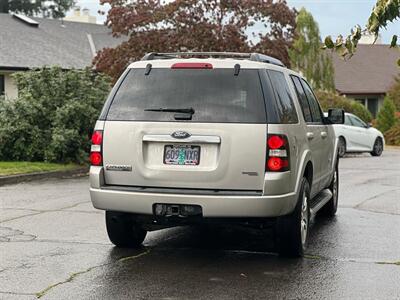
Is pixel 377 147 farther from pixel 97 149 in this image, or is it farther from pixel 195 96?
pixel 97 149

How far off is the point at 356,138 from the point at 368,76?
25379 mm

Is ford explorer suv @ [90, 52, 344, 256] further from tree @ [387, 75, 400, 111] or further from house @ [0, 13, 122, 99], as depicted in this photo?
tree @ [387, 75, 400, 111]

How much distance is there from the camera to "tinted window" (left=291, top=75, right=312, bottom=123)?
25.9 feet

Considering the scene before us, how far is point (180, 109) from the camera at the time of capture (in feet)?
21.6

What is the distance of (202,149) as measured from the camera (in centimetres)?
643

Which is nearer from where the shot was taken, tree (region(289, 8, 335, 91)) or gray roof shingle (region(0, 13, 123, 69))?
gray roof shingle (region(0, 13, 123, 69))

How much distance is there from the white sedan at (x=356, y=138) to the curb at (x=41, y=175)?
1002cm

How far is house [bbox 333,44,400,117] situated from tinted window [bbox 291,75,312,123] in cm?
3815

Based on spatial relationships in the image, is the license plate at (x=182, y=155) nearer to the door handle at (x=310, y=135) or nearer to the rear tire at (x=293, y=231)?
the rear tire at (x=293, y=231)

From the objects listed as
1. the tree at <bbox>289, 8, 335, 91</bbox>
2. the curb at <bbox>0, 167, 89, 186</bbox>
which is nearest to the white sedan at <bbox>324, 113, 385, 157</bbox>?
the curb at <bbox>0, 167, 89, 186</bbox>

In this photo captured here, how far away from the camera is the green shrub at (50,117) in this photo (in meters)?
17.4

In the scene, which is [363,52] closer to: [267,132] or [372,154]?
[372,154]

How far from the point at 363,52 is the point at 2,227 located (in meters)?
46.7

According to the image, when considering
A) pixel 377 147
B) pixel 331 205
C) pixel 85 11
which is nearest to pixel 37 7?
pixel 85 11
